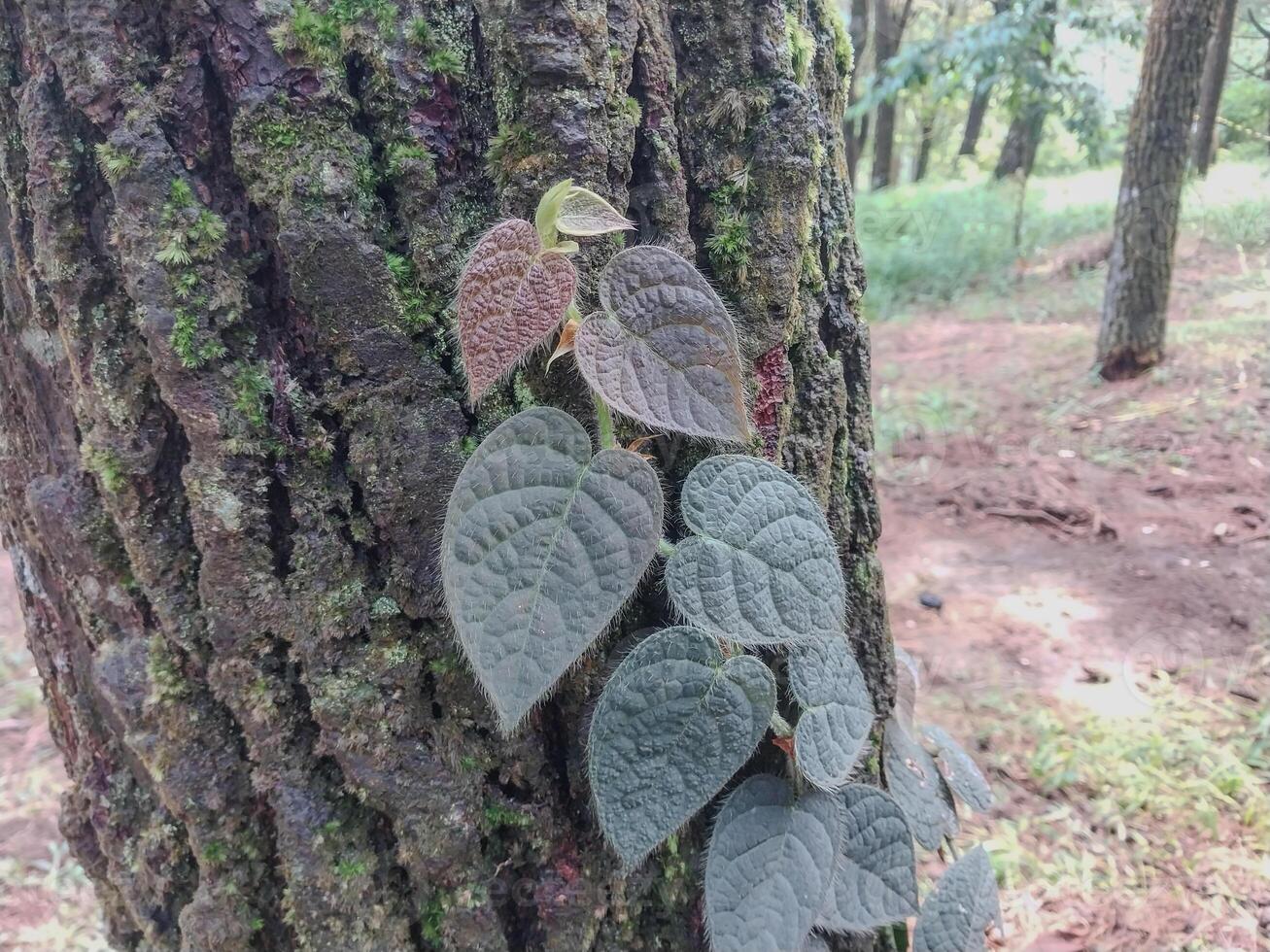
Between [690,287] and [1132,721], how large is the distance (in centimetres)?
186

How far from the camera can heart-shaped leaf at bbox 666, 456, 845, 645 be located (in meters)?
0.64

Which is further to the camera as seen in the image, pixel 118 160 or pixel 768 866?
pixel 768 866

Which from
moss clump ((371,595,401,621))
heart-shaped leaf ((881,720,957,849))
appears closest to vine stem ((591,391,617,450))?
moss clump ((371,595,401,621))

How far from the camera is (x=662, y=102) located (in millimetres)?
691

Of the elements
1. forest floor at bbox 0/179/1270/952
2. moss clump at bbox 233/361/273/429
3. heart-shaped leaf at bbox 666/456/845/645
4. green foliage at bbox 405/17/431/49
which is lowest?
forest floor at bbox 0/179/1270/952

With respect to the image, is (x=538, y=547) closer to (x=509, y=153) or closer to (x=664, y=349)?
(x=664, y=349)

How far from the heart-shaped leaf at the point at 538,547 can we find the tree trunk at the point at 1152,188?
4659 millimetres

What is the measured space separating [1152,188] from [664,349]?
184 inches

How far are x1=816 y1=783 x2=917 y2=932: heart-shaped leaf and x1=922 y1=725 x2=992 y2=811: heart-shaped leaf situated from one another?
296mm

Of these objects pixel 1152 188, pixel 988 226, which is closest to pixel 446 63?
pixel 1152 188

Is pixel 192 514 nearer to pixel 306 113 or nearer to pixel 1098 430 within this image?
pixel 306 113

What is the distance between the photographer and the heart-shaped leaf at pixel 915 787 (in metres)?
0.97

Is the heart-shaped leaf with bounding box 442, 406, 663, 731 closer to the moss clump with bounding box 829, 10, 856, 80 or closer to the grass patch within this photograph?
the moss clump with bounding box 829, 10, 856, 80

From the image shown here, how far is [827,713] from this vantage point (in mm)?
757
